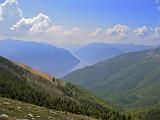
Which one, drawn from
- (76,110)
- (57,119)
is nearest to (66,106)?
(76,110)

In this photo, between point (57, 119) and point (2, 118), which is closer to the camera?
point (2, 118)

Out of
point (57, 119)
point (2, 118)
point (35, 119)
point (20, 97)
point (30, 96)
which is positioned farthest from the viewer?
point (30, 96)

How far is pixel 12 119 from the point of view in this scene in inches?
1212

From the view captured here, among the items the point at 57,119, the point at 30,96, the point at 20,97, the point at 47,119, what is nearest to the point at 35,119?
the point at 47,119

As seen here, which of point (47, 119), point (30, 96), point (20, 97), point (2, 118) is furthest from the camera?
point (30, 96)

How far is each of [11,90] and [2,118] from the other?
83.0 metres

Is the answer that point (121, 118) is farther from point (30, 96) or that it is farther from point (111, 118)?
point (30, 96)

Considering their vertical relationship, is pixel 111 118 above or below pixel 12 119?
above

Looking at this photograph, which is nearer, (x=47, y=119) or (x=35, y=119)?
(x=35, y=119)

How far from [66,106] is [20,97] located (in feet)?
55.0

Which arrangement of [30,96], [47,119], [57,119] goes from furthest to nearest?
[30,96] → [57,119] → [47,119]

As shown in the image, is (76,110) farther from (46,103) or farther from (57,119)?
(57,119)

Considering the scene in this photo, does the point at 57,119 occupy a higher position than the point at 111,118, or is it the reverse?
the point at 111,118

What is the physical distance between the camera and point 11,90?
364ft
